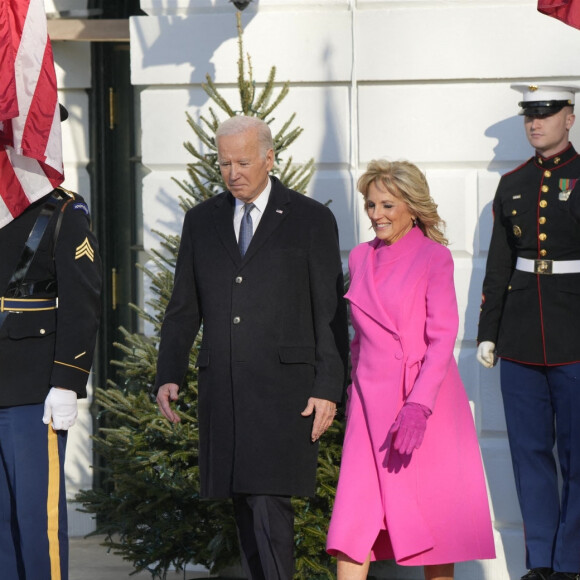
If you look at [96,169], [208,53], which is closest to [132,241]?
[96,169]

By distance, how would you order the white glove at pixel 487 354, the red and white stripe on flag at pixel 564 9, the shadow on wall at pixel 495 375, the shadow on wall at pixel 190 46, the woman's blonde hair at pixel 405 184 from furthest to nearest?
the shadow on wall at pixel 190 46 < the shadow on wall at pixel 495 375 < the white glove at pixel 487 354 < the red and white stripe on flag at pixel 564 9 < the woman's blonde hair at pixel 405 184

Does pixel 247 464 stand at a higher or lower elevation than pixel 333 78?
lower

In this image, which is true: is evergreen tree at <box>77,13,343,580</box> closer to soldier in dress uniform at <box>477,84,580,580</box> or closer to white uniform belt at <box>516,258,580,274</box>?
soldier in dress uniform at <box>477,84,580,580</box>

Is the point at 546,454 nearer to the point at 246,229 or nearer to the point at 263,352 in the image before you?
the point at 263,352

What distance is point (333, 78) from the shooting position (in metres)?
7.10

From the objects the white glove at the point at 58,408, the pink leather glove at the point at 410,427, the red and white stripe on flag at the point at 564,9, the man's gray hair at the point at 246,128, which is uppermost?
the red and white stripe on flag at the point at 564,9

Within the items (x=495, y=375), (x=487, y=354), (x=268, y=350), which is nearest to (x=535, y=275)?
(x=487, y=354)

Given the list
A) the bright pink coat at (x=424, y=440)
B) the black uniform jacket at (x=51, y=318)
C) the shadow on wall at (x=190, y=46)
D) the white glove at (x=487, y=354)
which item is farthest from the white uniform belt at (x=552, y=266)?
the black uniform jacket at (x=51, y=318)

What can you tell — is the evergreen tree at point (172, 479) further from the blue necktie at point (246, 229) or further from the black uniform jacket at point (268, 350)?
the blue necktie at point (246, 229)

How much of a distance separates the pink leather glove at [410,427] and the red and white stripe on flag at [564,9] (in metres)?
1.79

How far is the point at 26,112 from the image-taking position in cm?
502

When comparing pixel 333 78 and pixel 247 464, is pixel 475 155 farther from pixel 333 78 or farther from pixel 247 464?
pixel 247 464

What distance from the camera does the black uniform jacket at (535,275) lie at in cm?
627

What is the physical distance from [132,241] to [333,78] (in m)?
1.85
